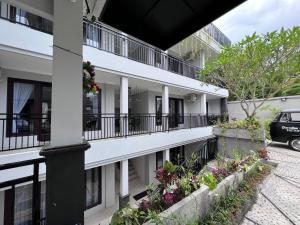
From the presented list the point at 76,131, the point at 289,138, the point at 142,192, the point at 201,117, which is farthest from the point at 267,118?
the point at 76,131

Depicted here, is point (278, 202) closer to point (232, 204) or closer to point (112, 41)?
point (232, 204)

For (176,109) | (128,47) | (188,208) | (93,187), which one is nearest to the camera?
(188,208)

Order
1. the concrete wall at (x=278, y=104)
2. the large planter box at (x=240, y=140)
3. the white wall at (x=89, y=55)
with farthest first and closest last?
the concrete wall at (x=278, y=104), the large planter box at (x=240, y=140), the white wall at (x=89, y=55)

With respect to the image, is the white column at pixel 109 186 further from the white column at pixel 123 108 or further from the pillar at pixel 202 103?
the pillar at pixel 202 103

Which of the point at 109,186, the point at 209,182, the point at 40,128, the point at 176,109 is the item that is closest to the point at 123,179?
the point at 109,186

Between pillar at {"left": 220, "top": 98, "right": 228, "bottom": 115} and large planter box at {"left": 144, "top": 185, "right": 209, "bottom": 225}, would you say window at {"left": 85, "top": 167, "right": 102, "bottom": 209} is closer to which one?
large planter box at {"left": 144, "top": 185, "right": 209, "bottom": 225}

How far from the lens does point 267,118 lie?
41.4 feet

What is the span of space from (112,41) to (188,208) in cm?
666

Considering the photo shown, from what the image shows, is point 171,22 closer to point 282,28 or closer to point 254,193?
point 254,193

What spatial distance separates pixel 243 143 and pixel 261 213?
4926 millimetres

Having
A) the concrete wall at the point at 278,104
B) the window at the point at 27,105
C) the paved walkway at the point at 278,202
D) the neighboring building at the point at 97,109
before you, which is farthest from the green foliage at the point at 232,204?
the concrete wall at the point at 278,104

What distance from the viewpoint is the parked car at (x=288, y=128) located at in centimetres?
855

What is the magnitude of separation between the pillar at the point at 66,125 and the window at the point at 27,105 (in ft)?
13.4

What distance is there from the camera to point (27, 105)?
5383mm
